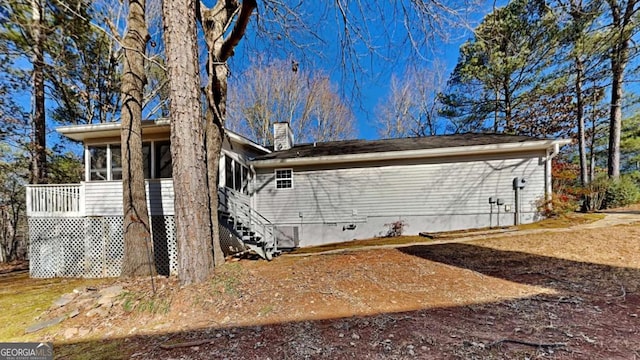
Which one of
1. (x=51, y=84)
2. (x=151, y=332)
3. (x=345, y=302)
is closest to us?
(x=151, y=332)

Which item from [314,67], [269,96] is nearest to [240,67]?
[314,67]

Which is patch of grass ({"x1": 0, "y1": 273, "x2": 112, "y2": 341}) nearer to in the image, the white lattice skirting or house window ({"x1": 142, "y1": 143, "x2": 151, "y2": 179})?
the white lattice skirting

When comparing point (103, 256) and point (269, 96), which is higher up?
point (269, 96)

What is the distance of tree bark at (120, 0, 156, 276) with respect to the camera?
20.7 ft

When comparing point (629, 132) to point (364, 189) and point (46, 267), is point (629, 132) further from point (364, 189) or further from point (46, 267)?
point (46, 267)

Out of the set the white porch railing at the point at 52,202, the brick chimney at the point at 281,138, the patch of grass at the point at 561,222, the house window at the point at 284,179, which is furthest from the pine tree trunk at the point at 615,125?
the white porch railing at the point at 52,202

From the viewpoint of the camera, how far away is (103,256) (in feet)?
26.0

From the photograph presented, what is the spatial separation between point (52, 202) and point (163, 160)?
3375mm

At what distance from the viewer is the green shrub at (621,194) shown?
1167cm

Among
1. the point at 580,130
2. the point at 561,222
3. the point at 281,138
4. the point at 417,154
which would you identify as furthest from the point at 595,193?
the point at 281,138

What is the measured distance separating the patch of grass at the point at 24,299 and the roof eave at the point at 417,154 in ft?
22.1

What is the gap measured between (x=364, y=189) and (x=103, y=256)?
9.03 metres

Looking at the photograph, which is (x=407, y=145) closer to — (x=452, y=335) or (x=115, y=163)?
(x=452, y=335)


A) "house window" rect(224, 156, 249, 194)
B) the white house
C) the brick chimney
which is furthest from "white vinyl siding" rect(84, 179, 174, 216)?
the brick chimney
